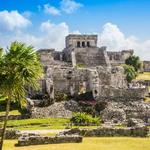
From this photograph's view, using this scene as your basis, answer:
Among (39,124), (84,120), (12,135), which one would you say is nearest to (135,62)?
(84,120)

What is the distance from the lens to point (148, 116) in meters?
60.0

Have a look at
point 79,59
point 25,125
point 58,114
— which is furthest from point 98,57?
point 25,125

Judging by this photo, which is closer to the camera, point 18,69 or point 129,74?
point 18,69

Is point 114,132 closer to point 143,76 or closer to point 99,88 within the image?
point 99,88

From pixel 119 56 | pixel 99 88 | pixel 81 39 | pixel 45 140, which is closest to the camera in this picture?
pixel 45 140

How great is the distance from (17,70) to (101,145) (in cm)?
967

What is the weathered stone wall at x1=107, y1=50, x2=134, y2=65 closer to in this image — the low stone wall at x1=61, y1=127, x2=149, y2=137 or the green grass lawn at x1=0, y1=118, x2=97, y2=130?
the green grass lawn at x1=0, y1=118, x2=97, y2=130

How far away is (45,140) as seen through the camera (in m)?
38.2

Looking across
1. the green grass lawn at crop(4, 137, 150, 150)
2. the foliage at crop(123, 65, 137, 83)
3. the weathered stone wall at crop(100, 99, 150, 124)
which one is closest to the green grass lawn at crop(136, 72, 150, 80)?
the foliage at crop(123, 65, 137, 83)

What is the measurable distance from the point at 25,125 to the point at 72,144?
719 inches

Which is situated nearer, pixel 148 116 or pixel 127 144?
pixel 127 144

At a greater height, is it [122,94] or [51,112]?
[122,94]

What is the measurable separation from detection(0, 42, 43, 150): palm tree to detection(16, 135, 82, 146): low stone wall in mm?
5040

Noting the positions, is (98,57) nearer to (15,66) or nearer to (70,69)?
(70,69)
